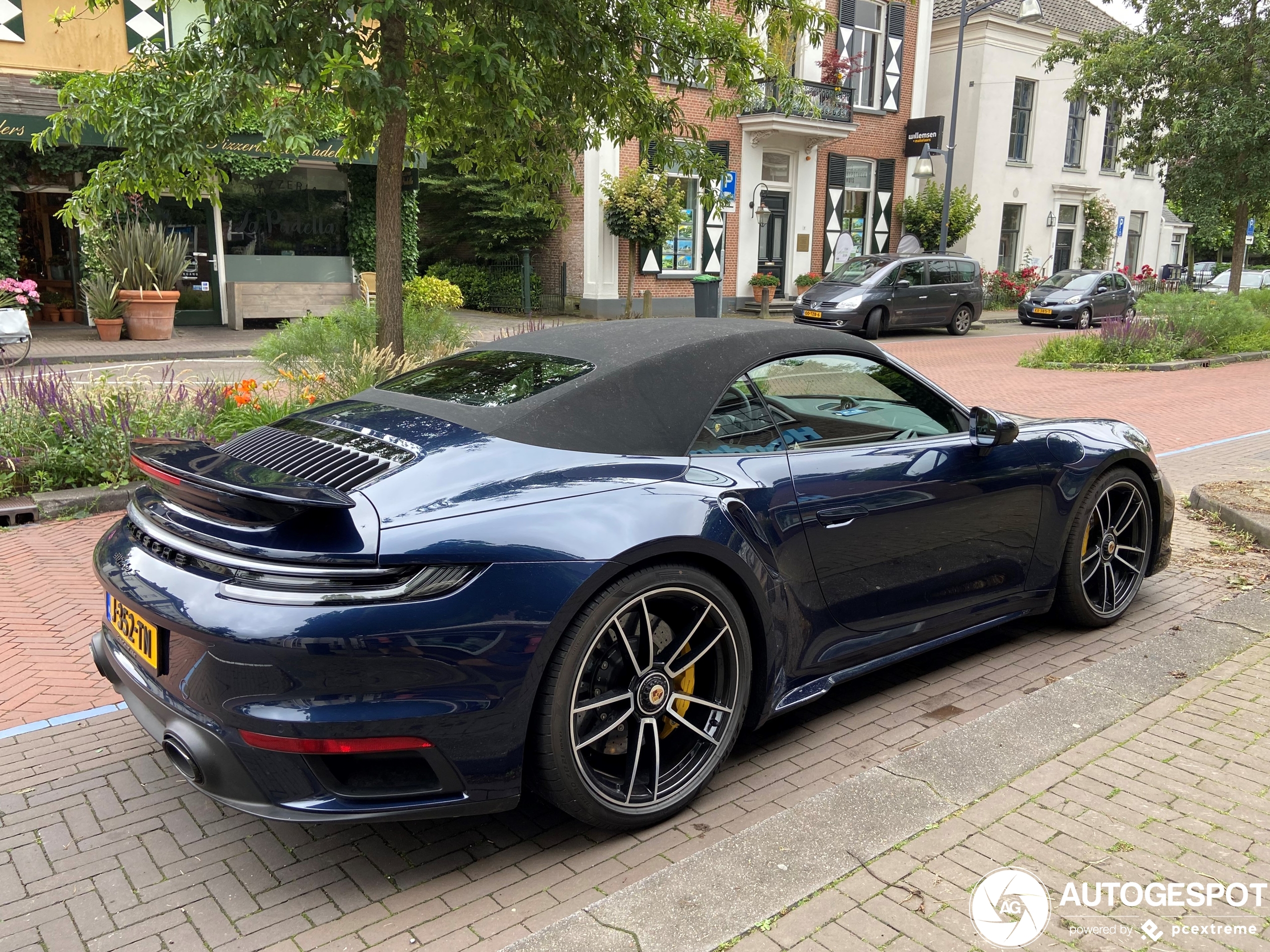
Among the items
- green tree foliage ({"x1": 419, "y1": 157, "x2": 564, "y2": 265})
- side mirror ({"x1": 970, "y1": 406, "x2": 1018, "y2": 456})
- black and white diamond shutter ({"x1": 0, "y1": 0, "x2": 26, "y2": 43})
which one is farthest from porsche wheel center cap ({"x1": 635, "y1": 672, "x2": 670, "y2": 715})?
green tree foliage ({"x1": 419, "y1": 157, "x2": 564, "y2": 265})

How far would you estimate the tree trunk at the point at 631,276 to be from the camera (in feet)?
74.5

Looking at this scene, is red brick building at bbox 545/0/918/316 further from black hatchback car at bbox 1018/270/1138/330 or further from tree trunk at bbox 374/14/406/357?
tree trunk at bbox 374/14/406/357

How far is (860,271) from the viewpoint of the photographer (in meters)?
21.3

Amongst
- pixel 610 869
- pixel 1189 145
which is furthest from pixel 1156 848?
pixel 1189 145

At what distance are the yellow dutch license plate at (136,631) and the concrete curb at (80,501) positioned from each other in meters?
3.46

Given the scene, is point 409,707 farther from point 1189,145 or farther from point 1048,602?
point 1189,145

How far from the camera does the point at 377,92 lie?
6852mm

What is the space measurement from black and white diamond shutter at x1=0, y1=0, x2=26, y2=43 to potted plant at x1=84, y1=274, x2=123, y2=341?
455cm

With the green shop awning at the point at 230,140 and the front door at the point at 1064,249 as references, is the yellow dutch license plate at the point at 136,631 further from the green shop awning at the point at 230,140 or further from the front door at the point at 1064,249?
the front door at the point at 1064,249

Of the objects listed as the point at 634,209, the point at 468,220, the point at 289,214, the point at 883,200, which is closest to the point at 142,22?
the point at 289,214

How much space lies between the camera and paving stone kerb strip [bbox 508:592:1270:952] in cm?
234

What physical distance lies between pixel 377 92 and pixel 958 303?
18.2m

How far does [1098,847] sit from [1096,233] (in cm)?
3667

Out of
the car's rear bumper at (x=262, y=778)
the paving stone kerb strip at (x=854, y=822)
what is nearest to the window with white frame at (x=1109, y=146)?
the paving stone kerb strip at (x=854, y=822)
